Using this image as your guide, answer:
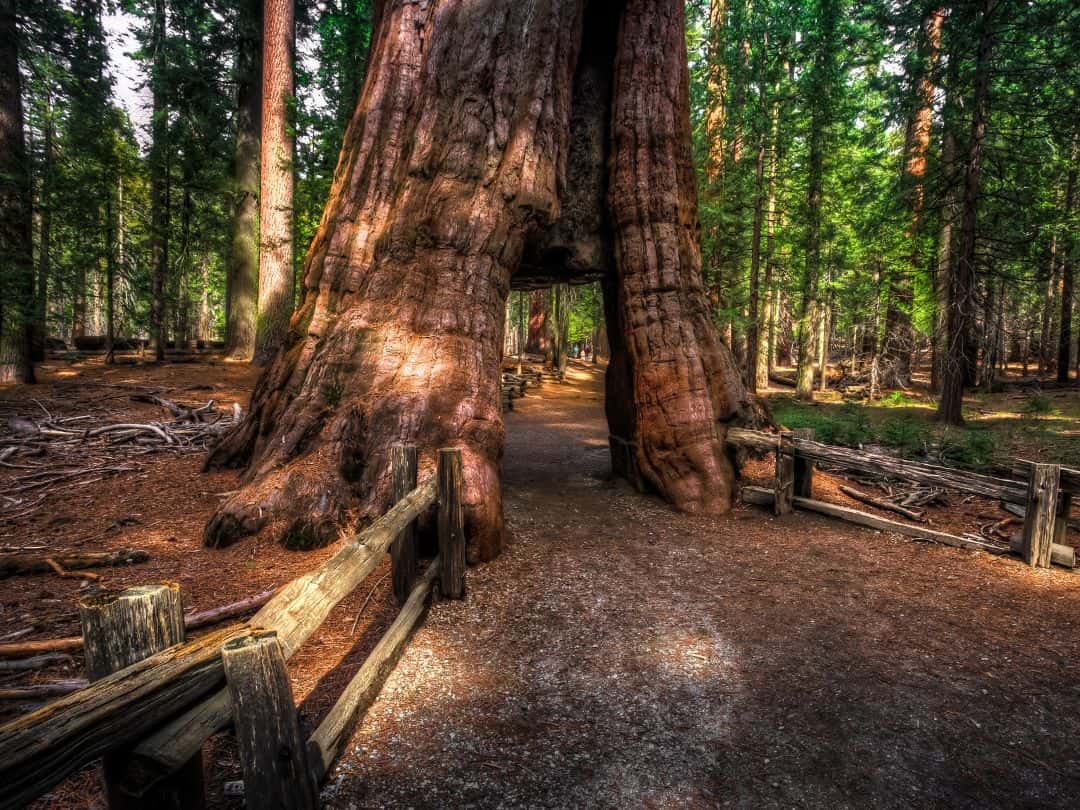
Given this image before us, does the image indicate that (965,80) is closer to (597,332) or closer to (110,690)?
(110,690)

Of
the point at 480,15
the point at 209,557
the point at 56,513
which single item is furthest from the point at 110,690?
the point at 480,15

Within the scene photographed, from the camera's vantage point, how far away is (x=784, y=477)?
23.1ft

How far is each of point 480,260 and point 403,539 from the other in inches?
146

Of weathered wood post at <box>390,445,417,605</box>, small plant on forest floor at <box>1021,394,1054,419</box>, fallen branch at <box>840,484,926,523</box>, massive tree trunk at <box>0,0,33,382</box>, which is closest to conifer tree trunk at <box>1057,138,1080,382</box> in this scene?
small plant on forest floor at <box>1021,394,1054,419</box>

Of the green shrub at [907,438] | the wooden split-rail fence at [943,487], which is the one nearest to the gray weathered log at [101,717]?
the wooden split-rail fence at [943,487]

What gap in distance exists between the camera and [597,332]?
36219 millimetres

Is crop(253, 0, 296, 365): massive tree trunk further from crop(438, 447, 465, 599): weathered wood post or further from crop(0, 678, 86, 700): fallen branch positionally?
crop(0, 678, 86, 700): fallen branch

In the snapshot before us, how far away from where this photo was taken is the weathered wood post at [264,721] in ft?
5.95

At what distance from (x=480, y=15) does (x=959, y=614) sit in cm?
833

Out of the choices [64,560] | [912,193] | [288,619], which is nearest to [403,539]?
[288,619]

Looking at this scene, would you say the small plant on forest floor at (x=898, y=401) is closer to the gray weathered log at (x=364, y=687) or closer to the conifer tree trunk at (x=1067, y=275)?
the conifer tree trunk at (x=1067, y=275)

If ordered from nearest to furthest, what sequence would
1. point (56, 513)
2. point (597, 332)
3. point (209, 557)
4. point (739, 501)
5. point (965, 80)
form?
point (209, 557) < point (56, 513) < point (739, 501) < point (965, 80) < point (597, 332)

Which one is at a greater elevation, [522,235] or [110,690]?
[522,235]

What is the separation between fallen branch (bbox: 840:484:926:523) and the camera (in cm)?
709
